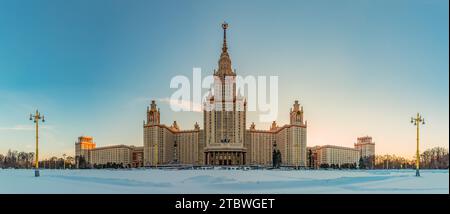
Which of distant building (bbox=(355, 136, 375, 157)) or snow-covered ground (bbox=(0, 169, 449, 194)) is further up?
snow-covered ground (bbox=(0, 169, 449, 194))

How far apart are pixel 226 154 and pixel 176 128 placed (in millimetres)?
21818

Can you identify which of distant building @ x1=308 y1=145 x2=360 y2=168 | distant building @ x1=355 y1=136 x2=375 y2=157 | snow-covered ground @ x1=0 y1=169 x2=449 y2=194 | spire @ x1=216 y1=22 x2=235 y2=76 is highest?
spire @ x1=216 y1=22 x2=235 y2=76

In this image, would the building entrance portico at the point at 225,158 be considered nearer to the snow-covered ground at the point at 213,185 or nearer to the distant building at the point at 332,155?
the distant building at the point at 332,155

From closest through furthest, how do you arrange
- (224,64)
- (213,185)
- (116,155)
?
(213,185) < (116,155) < (224,64)

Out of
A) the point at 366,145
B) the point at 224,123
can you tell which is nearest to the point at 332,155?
the point at 366,145

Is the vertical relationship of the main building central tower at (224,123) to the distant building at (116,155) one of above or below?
above

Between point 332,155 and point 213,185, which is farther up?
point 213,185

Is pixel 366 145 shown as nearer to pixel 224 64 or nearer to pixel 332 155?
pixel 332 155

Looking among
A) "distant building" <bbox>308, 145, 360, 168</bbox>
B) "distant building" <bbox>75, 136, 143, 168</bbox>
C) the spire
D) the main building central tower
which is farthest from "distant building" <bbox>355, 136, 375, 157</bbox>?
"distant building" <bbox>75, 136, 143, 168</bbox>

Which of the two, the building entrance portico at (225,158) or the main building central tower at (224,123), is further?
the main building central tower at (224,123)

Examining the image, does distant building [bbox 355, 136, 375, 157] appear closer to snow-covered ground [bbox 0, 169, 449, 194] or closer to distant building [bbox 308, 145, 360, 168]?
distant building [bbox 308, 145, 360, 168]

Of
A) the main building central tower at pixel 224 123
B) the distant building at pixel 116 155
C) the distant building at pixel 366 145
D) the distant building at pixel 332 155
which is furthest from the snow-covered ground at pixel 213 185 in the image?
the distant building at pixel 332 155
